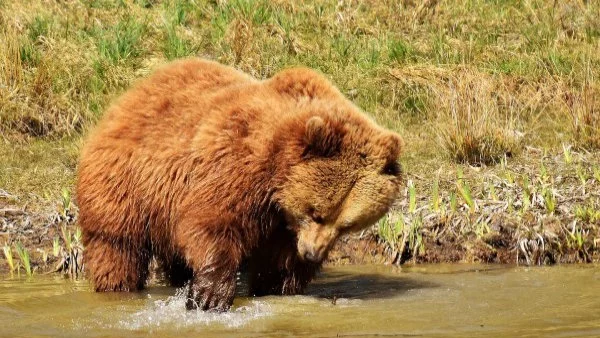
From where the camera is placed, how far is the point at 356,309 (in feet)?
22.8

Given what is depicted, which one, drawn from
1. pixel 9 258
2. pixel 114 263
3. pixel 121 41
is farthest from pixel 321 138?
pixel 121 41

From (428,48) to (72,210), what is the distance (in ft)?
17.4

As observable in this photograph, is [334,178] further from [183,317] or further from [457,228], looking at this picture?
[457,228]

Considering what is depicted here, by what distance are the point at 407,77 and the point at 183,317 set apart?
5953 mm

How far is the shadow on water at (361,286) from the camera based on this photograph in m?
7.54

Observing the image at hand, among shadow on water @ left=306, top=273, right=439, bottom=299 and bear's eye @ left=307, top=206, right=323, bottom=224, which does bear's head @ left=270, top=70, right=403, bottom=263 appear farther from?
shadow on water @ left=306, top=273, right=439, bottom=299

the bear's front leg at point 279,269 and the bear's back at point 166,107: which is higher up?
the bear's back at point 166,107

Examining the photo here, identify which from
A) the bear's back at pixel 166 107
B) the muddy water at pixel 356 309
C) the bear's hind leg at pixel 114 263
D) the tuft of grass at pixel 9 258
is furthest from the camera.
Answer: the tuft of grass at pixel 9 258

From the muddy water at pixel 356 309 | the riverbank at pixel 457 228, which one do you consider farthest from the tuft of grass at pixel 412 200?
the muddy water at pixel 356 309

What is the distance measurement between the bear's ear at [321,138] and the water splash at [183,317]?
1.05 meters

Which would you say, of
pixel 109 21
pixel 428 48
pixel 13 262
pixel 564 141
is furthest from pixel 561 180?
pixel 109 21

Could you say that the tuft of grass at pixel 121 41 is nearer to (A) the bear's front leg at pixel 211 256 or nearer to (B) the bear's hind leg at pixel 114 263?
(B) the bear's hind leg at pixel 114 263

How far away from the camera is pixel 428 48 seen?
42.5 feet

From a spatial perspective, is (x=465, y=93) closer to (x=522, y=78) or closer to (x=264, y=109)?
(x=522, y=78)
